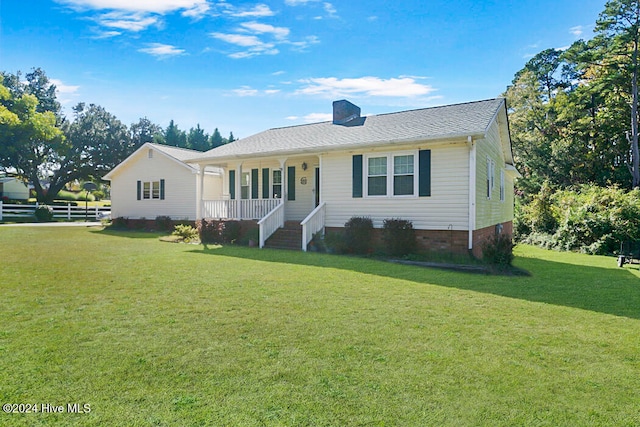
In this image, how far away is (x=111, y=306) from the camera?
5.53 m

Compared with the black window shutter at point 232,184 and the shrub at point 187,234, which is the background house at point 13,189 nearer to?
the shrub at point 187,234

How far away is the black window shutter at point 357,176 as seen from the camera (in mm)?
13258

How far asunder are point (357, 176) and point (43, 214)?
26.7 meters

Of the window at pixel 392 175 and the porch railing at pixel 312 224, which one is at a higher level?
the window at pixel 392 175

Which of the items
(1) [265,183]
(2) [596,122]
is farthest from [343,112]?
(2) [596,122]

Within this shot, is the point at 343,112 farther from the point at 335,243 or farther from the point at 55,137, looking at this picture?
the point at 55,137

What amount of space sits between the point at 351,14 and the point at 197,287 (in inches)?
393

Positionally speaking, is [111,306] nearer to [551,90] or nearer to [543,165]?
[543,165]

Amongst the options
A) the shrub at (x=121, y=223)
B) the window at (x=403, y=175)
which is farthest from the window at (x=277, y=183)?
the shrub at (x=121, y=223)

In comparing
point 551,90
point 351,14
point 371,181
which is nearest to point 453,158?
point 371,181

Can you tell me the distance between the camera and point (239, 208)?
1591cm

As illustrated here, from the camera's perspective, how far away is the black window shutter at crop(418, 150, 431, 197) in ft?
39.8

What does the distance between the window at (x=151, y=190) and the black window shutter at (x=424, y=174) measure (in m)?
15.8

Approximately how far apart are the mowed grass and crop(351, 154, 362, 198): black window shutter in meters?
5.70
